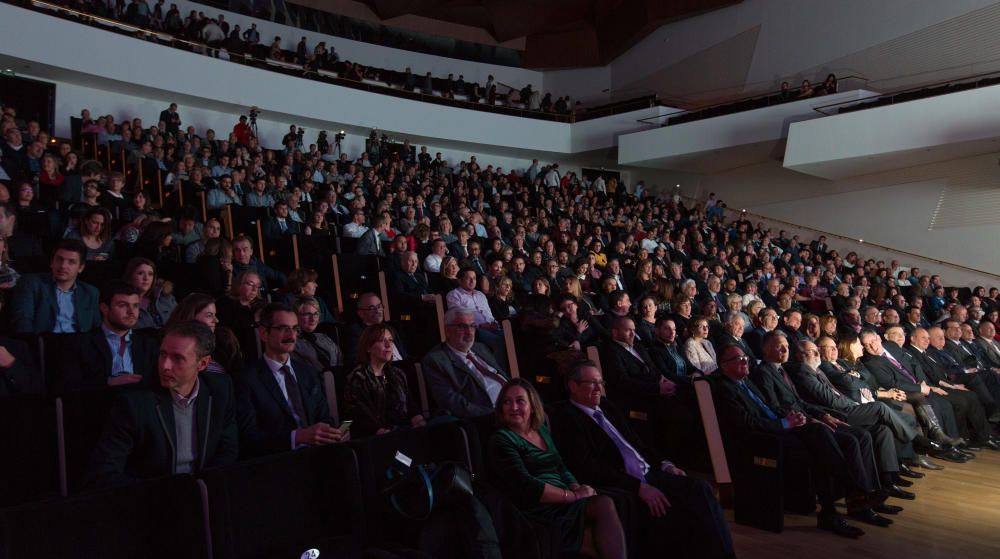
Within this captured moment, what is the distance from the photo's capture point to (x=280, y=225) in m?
5.64

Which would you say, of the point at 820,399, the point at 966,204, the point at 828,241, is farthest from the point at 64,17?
the point at 966,204

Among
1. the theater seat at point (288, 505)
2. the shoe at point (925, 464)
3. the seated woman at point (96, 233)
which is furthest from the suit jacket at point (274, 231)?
the shoe at point (925, 464)

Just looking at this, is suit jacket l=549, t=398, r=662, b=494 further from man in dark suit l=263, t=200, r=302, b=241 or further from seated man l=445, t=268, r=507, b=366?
man in dark suit l=263, t=200, r=302, b=241

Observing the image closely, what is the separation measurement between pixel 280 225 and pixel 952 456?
4956 mm

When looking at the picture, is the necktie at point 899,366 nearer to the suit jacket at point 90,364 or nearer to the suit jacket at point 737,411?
the suit jacket at point 737,411

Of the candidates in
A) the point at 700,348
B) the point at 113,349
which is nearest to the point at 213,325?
the point at 113,349

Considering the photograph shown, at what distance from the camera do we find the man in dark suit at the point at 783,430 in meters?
2.97

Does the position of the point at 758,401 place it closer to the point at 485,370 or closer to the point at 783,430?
the point at 783,430

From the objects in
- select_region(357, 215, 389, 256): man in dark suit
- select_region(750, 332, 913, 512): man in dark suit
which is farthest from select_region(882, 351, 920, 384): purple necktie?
select_region(357, 215, 389, 256): man in dark suit

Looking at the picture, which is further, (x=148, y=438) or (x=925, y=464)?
(x=925, y=464)

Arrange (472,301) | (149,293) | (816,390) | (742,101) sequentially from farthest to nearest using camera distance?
(742,101) < (472,301) < (816,390) < (149,293)

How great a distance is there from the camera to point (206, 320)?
2402mm

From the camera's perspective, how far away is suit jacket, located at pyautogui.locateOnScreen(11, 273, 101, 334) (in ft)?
8.89

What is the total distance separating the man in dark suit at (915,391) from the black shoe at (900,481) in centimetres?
85
